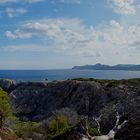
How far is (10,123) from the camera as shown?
5797 cm

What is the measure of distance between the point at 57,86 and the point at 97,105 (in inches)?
886

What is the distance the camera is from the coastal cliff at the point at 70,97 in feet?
313

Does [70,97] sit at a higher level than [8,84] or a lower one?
lower

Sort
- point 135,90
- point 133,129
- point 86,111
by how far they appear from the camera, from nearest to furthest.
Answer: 1. point 133,129
2. point 135,90
3. point 86,111

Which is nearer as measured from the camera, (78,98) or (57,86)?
(78,98)

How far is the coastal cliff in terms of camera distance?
3760 inches

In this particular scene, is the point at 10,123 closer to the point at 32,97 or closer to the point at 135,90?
the point at 135,90

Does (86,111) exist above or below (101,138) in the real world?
below

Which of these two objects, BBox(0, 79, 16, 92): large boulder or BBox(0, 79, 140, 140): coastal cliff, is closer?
BBox(0, 79, 140, 140): coastal cliff

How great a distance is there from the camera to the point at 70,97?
112 metres

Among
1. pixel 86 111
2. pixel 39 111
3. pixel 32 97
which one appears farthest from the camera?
pixel 32 97

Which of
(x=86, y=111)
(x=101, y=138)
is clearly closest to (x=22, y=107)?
(x=86, y=111)

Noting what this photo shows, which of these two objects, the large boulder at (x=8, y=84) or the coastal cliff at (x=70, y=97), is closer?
the coastal cliff at (x=70, y=97)

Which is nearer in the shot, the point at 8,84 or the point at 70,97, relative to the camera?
the point at 70,97
